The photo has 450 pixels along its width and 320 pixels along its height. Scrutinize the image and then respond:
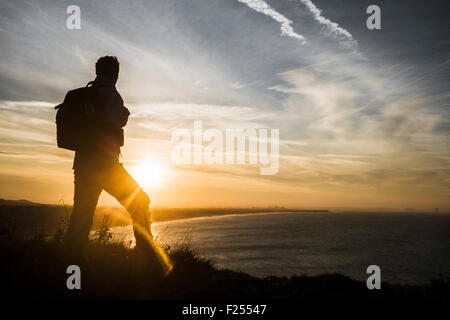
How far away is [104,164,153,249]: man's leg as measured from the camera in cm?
427

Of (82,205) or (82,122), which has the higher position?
(82,122)

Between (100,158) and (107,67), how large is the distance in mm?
1463

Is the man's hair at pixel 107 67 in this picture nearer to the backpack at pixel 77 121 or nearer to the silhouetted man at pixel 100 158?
the silhouetted man at pixel 100 158

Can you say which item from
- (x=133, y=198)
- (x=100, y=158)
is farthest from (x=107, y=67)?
(x=133, y=198)

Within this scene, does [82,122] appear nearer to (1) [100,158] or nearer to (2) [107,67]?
(1) [100,158]

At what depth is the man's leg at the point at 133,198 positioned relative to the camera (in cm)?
427

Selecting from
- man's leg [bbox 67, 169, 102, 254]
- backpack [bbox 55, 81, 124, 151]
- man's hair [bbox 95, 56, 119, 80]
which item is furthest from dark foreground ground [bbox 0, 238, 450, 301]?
man's hair [bbox 95, 56, 119, 80]

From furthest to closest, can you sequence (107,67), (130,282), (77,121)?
(130,282) → (107,67) → (77,121)

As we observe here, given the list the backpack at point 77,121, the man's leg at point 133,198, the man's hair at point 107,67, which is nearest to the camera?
the backpack at point 77,121

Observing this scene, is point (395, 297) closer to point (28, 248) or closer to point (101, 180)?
point (101, 180)

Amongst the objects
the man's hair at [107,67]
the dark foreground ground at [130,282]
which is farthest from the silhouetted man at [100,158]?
the dark foreground ground at [130,282]

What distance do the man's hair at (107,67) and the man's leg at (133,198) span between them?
146 cm

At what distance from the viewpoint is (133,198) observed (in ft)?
14.5
